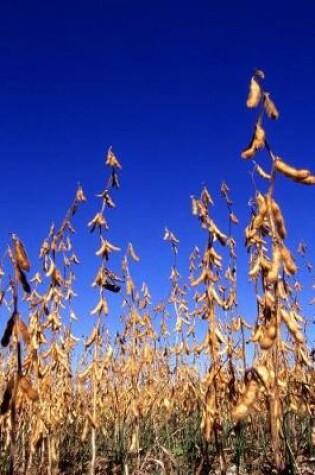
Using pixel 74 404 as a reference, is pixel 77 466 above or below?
below

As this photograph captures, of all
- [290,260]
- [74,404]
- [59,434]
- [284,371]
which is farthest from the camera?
[74,404]

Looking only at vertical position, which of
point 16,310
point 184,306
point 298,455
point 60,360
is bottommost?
point 298,455

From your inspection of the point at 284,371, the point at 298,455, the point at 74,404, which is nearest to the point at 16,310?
the point at 284,371

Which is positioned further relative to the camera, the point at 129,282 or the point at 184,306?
the point at 184,306

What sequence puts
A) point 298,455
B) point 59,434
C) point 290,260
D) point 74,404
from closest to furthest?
1. point 290,260
2. point 298,455
3. point 59,434
4. point 74,404

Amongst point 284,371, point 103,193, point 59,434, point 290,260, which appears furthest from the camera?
point 59,434

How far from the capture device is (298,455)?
448 cm

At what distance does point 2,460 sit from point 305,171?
3.91 meters

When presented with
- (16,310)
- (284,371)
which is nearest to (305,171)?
(16,310)

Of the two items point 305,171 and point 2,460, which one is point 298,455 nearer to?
point 2,460

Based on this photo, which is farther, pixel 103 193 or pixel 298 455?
pixel 298 455

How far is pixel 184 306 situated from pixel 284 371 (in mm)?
1662

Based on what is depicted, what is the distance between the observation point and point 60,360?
4.20m

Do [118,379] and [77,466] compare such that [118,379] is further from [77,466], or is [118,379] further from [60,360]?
[60,360]
